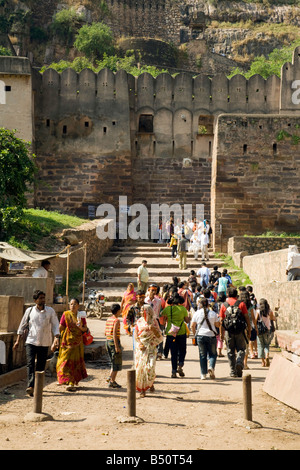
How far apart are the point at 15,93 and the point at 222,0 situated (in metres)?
33.6

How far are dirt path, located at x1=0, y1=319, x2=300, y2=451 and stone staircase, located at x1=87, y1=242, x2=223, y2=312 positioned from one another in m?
6.21

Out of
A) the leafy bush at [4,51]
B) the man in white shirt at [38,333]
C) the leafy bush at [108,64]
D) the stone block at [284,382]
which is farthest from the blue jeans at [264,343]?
the leafy bush at [4,51]

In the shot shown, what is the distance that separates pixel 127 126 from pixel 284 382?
18.3 m

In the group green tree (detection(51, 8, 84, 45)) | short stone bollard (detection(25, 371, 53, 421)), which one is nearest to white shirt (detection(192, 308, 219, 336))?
short stone bollard (detection(25, 371, 53, 421))

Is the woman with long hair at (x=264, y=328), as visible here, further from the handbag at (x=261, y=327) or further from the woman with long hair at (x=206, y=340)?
the woman with long hair at (x=206, y=340)

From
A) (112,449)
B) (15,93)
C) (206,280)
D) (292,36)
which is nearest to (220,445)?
(112,449)

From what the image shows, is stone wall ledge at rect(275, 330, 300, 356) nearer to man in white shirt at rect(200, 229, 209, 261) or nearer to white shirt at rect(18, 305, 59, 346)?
white shirt at rect(18, 305, 59, 346)

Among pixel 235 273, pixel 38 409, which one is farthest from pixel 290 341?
pixel 235 273

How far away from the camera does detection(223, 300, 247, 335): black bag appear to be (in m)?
9.59

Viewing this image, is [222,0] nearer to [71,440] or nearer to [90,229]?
[90,229]

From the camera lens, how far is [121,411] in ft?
25.6

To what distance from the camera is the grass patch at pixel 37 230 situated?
57.3 feet

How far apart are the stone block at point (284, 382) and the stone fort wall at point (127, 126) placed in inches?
652

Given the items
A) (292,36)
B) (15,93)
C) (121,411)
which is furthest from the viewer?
(292,36)
